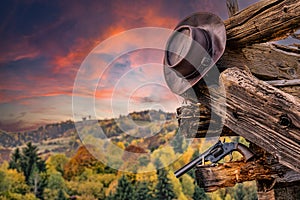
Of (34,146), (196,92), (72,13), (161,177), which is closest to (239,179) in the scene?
(196,92)

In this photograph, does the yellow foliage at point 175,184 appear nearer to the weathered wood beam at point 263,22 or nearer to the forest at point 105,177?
the forest at point 105,177

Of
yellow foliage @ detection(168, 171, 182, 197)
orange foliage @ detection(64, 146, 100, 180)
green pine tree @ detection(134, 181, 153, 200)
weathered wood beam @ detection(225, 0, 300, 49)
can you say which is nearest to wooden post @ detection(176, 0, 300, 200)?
weathered wood beam @ detection(225, 0, 300, 49)

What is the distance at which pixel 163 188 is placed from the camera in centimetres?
1206

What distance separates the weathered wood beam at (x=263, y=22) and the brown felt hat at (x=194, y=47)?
108 mm

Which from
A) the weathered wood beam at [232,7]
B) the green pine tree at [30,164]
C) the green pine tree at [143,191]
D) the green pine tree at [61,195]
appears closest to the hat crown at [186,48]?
the weathered wood beam at [232,7]

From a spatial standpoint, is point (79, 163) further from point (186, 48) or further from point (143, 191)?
point (186, 48)

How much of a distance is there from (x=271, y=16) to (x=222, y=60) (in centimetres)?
23

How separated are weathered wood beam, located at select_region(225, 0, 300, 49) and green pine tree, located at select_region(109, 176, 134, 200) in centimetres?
1094

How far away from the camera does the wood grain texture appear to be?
1141 millimetres

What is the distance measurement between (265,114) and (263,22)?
35 centimetres

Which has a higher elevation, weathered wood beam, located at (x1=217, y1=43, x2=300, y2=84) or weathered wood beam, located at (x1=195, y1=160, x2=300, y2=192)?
weathered wood beam, located at (x1=217, y1=43, x2=300, y2=84)

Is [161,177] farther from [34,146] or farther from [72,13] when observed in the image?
[72,13]

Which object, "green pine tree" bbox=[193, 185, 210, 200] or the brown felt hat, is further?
"green pine tree" bbox=[193, 185, 210, 200]

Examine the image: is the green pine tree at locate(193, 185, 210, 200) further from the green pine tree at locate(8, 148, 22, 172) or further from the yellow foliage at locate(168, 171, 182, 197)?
the green pine tree at locate(8, 148, 22, 172)
